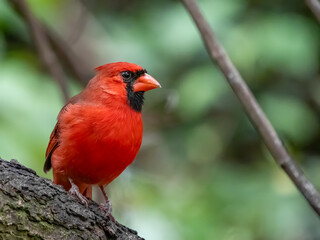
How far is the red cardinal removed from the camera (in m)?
2.77

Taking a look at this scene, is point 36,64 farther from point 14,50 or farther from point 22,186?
point 22,186

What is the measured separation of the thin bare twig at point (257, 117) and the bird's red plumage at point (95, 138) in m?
0.61

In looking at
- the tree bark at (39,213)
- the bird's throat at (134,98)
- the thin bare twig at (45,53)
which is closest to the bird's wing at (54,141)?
the bird's throat at (134,98)

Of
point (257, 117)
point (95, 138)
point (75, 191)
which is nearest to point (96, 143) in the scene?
point (95, 138)

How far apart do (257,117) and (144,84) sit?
0.91 m

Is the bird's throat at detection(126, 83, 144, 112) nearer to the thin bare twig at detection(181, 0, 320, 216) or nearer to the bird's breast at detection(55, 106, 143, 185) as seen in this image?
the bird's breast at detection(55, 106, 143, 185)

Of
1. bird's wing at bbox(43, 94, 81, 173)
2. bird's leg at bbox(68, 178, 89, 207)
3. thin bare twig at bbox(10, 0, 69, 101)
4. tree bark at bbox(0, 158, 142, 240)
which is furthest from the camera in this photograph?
thin bare twig at bbox(10, 0, 69, 101)

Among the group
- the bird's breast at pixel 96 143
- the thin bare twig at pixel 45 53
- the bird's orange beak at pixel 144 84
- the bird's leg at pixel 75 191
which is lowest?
the bird's leg at pixel 75 191

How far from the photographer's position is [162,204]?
12.4 ft

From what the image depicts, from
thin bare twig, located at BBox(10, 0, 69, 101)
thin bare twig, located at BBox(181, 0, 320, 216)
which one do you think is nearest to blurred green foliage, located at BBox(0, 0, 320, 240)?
thin bare twig, located at BBox(10, 0, 69, 101)

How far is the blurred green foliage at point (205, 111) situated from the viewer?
3.59 metres

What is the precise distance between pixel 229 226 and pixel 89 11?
282 cm

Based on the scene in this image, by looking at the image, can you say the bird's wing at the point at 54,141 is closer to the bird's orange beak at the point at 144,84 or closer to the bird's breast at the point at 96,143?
the bird's breast at the point at 96,143

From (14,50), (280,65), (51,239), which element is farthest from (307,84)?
(51,239)
